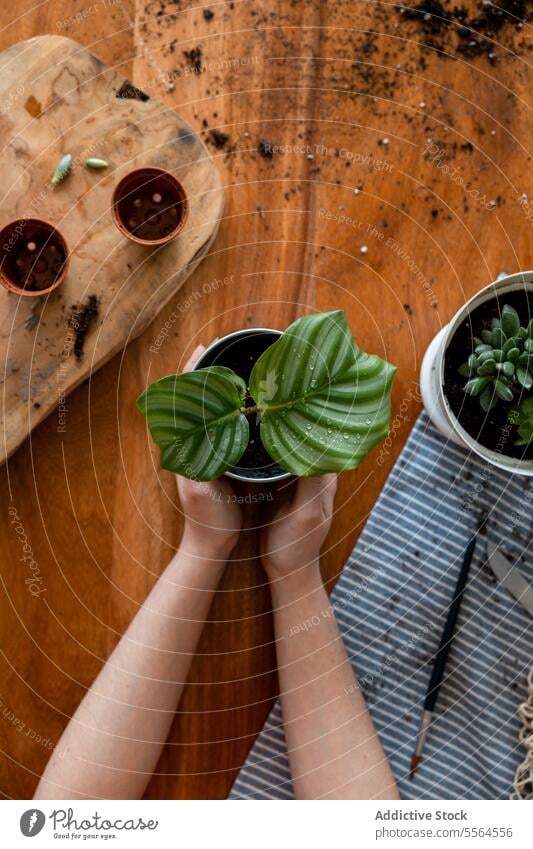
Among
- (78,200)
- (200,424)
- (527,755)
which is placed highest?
(78,200)

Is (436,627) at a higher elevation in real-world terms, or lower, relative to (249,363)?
lower

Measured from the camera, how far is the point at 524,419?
65 cm

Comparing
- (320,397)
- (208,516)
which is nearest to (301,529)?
(208,516)

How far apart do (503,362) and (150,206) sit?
1.21 ft

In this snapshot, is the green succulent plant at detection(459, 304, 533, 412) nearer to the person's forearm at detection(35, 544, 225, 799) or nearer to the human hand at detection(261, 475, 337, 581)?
the human hand at detection(261, 475, 337, 581)

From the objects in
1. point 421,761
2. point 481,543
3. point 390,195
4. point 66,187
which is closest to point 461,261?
point 390,195

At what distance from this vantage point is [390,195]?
76 centimetres

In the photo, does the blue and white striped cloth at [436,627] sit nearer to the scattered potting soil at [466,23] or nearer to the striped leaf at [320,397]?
the striped leaf at [320,397]

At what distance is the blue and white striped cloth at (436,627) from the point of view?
76cm

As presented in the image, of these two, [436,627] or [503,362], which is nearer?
[503,362]

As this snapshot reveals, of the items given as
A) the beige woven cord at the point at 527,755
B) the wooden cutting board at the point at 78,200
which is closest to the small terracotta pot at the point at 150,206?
the wooden cutting board at the point at 78,200

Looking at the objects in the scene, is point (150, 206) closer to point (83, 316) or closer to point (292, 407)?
point (83, 316)

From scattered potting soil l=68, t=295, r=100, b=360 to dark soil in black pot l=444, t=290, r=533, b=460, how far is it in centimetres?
34

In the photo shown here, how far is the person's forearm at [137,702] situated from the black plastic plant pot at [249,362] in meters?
0.13
